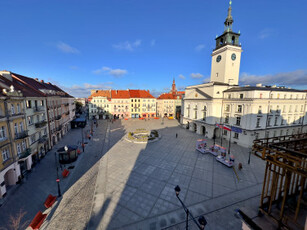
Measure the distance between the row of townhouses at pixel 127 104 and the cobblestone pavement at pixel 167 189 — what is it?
41.1m

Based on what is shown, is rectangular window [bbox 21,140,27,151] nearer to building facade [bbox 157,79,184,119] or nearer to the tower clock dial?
the tower clock dial

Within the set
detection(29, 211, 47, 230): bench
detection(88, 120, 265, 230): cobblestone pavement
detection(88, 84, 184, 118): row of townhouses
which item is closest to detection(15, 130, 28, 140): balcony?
detection(88, 120, 265, 230): cobblestone pavement

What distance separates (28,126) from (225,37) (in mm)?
44614

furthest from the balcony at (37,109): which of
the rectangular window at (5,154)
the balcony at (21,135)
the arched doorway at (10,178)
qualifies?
the arched doorway at (10,178)

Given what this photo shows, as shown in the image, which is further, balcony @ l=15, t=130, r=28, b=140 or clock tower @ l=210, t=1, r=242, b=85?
clock tower @ l=210, t=1, r=242, b=85

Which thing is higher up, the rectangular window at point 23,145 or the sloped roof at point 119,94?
the sloped roof at point 119,94

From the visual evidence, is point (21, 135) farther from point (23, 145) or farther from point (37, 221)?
point (37, 221)

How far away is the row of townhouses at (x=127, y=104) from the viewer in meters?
59.2

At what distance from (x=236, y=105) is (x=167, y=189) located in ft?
75.5

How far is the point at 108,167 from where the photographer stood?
18.2m

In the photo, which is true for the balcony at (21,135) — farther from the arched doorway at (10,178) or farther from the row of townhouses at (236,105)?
the row of townhouses at (236,105)

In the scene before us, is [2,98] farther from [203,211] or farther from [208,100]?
[208,100]

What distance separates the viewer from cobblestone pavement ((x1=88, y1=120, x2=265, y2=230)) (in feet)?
33.9

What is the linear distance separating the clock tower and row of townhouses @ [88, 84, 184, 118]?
1295 inches
